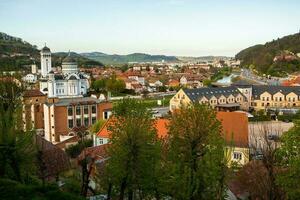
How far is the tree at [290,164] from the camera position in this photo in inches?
→ 508

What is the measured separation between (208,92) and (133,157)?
37463 mm

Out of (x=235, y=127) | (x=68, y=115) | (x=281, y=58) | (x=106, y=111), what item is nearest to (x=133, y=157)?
(x=235, y=127)

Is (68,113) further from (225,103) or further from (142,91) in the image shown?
(142,91)

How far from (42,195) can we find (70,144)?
19.2m

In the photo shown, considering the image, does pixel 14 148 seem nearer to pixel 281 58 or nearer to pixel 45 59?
pixel 45 59

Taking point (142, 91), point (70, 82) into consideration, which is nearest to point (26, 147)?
point (70, 82)

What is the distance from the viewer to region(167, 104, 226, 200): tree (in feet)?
43.2

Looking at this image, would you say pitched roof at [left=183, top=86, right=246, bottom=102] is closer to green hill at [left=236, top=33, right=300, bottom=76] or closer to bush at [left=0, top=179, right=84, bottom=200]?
bush at [left=0, top=179, right=84, bottom=200]

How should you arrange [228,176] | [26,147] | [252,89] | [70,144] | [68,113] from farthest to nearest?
[252,89] → [68,113] → [70,144] → [26,147] → [228,176]

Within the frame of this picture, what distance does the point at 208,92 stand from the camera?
166ft

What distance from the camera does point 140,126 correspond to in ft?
47.0

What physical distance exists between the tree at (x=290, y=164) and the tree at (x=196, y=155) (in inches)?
72.8

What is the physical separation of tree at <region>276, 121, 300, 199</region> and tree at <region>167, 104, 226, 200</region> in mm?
1848

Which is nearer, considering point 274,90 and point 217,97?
point 217,97
